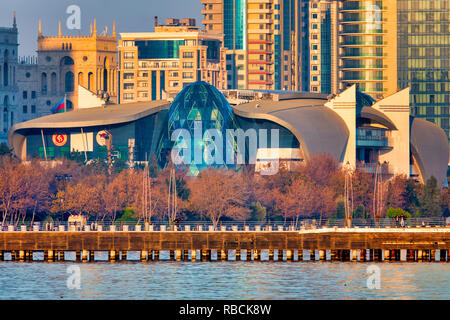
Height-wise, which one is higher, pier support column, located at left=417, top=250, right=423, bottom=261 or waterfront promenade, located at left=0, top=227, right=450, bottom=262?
waterfront promenade, located at left=0, top=227, right=450, bottom=262

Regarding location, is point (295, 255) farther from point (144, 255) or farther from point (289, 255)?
point (144, 255)

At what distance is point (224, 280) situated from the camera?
462ft

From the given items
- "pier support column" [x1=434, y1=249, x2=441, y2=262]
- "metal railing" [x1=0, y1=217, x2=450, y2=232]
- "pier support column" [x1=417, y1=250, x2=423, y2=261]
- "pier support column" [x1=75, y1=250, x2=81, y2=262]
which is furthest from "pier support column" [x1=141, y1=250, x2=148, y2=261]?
"pier support column" [x1=434, y1=249, x2=441, y2=262]

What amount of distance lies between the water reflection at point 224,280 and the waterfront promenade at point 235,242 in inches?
100

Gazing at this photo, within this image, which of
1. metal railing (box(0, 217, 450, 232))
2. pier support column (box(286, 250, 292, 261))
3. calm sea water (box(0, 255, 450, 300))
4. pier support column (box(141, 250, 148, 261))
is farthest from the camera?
metal railing (box(0, 217, 450, 232))

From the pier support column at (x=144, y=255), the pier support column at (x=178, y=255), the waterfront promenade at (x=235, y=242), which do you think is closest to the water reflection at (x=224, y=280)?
the pier support column at (x=178, y=255)

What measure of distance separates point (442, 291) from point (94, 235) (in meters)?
39.6

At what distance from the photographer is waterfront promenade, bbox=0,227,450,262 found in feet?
520

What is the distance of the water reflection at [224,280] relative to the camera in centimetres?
13075

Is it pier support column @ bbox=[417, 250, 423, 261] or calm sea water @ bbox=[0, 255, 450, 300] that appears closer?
calm sea water @ bbox=[0, 255, 450, 300]

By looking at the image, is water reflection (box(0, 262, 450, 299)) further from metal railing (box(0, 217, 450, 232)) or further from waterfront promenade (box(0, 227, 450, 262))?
metal railing (box(0, 217, 450, 232))
